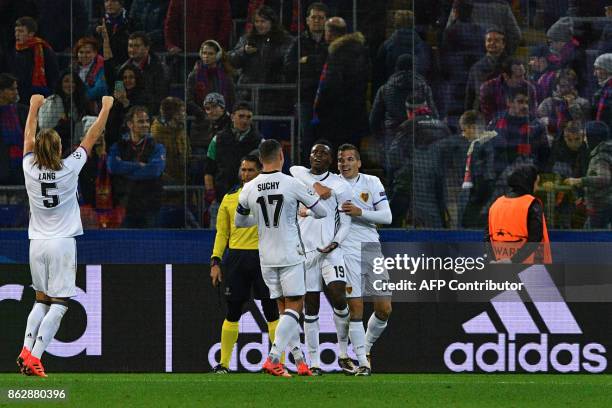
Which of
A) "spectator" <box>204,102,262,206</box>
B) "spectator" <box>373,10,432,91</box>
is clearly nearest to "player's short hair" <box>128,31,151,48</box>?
"spectator" <box>204,102,262,206</box>

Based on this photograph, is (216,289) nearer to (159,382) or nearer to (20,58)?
(159,382)

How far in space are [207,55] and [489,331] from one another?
15.9ft

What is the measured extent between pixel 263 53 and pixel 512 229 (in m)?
4.26

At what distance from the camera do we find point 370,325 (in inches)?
428

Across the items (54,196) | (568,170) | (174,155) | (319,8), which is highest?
(319,8)

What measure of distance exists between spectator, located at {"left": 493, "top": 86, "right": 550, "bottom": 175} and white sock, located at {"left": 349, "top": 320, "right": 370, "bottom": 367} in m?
4.22

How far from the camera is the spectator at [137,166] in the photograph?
1426 cm

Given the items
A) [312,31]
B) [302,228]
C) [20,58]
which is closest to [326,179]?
[302,228]

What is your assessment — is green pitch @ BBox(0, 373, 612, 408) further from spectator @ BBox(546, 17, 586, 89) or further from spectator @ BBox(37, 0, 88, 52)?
spectator @ BBox(37, 0, 88, 52)

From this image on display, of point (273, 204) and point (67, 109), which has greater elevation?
point (67, 109)

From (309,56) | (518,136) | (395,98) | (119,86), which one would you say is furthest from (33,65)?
(518,136)

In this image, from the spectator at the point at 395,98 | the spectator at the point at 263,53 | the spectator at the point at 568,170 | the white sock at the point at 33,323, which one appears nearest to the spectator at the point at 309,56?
the spectator at the point at 263,53

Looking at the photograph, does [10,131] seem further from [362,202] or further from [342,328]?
[342,328]

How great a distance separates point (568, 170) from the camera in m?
14.2
